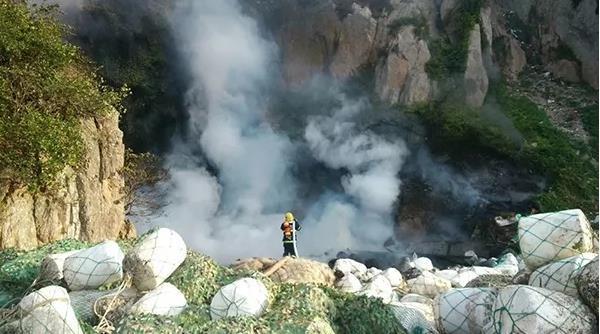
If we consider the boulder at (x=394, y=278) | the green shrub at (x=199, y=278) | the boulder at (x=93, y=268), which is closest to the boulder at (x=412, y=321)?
the green shrub at (x=199, y=278)

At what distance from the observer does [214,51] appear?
2400 centimetres

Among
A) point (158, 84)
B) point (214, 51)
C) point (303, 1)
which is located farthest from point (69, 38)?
point (303, 1)

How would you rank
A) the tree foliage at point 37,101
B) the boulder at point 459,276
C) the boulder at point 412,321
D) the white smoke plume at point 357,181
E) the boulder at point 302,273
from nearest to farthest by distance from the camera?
the boulder at point 412,321, the boulder at point 302,273, the boulder at point 459,276, the tree foliage at point 37,101, the white smoke plume at point 357,181

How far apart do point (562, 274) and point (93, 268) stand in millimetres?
3472

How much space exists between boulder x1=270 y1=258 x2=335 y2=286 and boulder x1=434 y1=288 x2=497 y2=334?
387 cm

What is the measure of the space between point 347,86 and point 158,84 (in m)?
7.31

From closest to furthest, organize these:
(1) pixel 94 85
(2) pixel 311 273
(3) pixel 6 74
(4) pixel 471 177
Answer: (2) pixel 311 273, (3) pixel 6 74, (1) pixel 94 85, (4) pixel 471 177

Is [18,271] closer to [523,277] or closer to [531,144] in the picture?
[523,277]

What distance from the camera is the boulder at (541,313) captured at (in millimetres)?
3715

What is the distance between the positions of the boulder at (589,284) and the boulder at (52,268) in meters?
3.83

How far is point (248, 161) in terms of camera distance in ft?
76.0

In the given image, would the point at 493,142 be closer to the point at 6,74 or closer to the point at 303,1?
the point at 303,1

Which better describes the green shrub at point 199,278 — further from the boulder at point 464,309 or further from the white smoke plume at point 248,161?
the white smoke plume at point 248,161

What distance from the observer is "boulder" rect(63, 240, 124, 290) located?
4.75 meters
